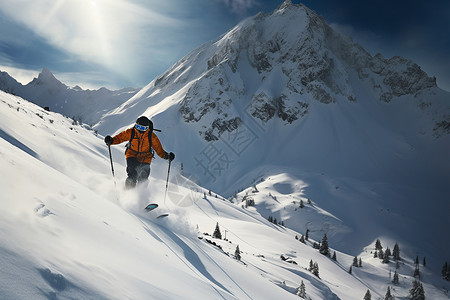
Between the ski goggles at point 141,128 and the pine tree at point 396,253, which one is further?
the pine tree at point 396,253

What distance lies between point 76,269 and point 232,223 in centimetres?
4990

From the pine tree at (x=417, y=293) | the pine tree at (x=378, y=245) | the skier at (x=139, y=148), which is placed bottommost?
the skier at (x=139, y=148)

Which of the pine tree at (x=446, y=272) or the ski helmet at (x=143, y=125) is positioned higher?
the pine tree at (x=446, y=272)

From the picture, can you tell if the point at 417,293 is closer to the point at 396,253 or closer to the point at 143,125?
the point at 396,253

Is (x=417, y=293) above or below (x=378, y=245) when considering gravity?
below

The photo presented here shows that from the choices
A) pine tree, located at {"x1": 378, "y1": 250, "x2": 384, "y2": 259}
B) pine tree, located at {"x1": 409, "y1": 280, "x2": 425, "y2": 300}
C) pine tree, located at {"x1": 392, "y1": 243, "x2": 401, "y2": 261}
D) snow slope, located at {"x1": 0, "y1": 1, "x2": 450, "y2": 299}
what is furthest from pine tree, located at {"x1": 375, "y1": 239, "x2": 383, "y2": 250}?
pine tree, located at {"x1": 409, "y1": 280, "x2": 425, "y2": 300}

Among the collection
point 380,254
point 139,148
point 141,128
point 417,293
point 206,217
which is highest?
point 380,254

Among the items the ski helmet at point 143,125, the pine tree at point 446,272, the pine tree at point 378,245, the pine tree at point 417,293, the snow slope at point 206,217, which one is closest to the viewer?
the snow slope at point 206,217

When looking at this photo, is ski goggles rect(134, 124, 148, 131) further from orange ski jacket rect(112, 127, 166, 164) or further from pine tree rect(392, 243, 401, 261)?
pine tree rect(392, 243, 401, 261)

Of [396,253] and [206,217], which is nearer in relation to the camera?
[206,217]

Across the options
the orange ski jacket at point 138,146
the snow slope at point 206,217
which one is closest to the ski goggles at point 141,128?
the orange ski jacket at point 138,146

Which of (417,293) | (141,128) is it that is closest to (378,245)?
(417,293)

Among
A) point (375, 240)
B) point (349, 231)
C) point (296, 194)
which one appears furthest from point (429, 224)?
point (296, 194)

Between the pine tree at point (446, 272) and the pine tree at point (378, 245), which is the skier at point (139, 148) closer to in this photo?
the pine tree at point (378, 245)
